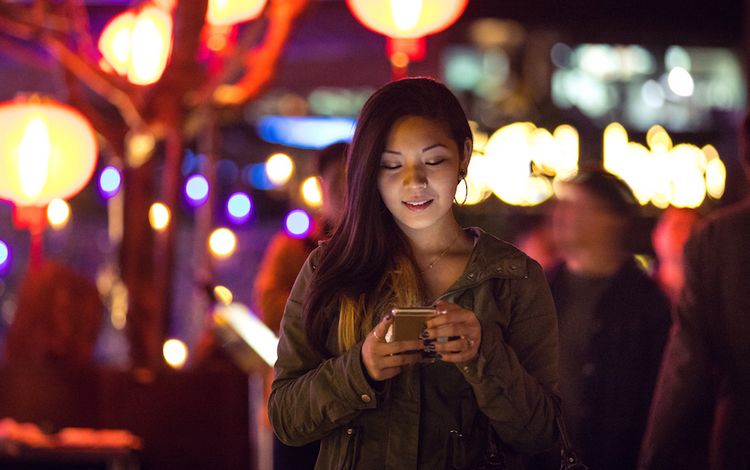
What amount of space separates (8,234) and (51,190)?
7396 mm

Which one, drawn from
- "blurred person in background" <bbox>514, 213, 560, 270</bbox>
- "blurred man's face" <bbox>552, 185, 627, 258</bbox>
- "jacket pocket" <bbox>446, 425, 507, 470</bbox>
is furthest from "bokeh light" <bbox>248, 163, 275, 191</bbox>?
"jacket pocket" <bbox>446, 425, 507, 470</bbox>

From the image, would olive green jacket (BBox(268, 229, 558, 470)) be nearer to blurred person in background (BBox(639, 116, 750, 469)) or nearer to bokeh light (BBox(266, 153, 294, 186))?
blurred person in background (BBox(639, 116, 750, 469))

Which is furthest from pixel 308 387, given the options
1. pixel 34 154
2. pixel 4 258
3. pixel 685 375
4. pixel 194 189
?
pixel 4 258

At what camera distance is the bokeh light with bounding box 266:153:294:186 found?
44.0 feet

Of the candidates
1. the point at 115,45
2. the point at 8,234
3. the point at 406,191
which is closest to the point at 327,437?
the point at 406,191

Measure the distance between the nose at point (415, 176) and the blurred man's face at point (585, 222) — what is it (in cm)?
222

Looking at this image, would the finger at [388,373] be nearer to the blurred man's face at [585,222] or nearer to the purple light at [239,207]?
the blurred man's face at [585,222]

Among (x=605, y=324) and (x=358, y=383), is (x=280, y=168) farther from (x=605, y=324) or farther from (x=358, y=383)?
(x=358, y=383)

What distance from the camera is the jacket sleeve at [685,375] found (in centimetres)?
372

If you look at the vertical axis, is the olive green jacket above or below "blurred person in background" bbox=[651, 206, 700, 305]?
below

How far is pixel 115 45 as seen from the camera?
8453mm

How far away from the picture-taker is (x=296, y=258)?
4.88 m

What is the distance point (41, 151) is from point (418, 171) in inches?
216

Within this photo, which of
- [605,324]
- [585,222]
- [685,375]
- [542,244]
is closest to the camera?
[685,375]
